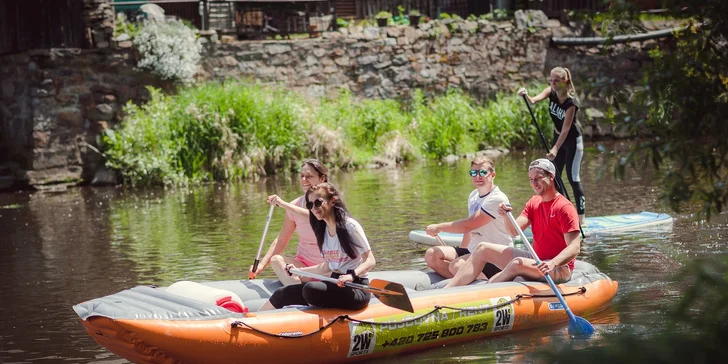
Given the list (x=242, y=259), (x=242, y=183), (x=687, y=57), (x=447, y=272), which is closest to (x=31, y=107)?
(x=242, y=183)

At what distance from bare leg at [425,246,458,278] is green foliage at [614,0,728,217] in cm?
410

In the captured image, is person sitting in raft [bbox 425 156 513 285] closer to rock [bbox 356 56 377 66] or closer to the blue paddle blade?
the blue paddle blade

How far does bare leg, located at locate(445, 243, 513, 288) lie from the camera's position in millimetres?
7660

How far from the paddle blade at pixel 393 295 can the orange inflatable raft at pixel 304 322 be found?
0.06 m

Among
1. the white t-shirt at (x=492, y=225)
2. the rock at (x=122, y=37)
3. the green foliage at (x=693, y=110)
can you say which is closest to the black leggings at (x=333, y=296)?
the white t-shirt at (x=492, y=225)

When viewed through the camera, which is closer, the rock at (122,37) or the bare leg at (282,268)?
the bare leg at (282,268)

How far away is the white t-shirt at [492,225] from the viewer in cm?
784

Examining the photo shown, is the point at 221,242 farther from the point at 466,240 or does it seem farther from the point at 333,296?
the point at 333,296

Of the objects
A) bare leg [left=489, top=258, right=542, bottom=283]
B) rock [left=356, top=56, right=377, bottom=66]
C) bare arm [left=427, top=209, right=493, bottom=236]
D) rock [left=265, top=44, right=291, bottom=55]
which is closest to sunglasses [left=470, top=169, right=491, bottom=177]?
bare arm [left=427, top=209, right=493, bottom=236]

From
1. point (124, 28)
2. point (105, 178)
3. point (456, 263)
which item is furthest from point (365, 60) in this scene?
point (456, 263)

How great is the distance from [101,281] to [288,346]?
3.98 meters

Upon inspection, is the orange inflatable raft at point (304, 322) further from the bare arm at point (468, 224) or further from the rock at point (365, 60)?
the rock at point (365, 60)

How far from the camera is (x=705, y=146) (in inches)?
153

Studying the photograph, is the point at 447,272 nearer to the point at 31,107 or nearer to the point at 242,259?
the point at 242,259
